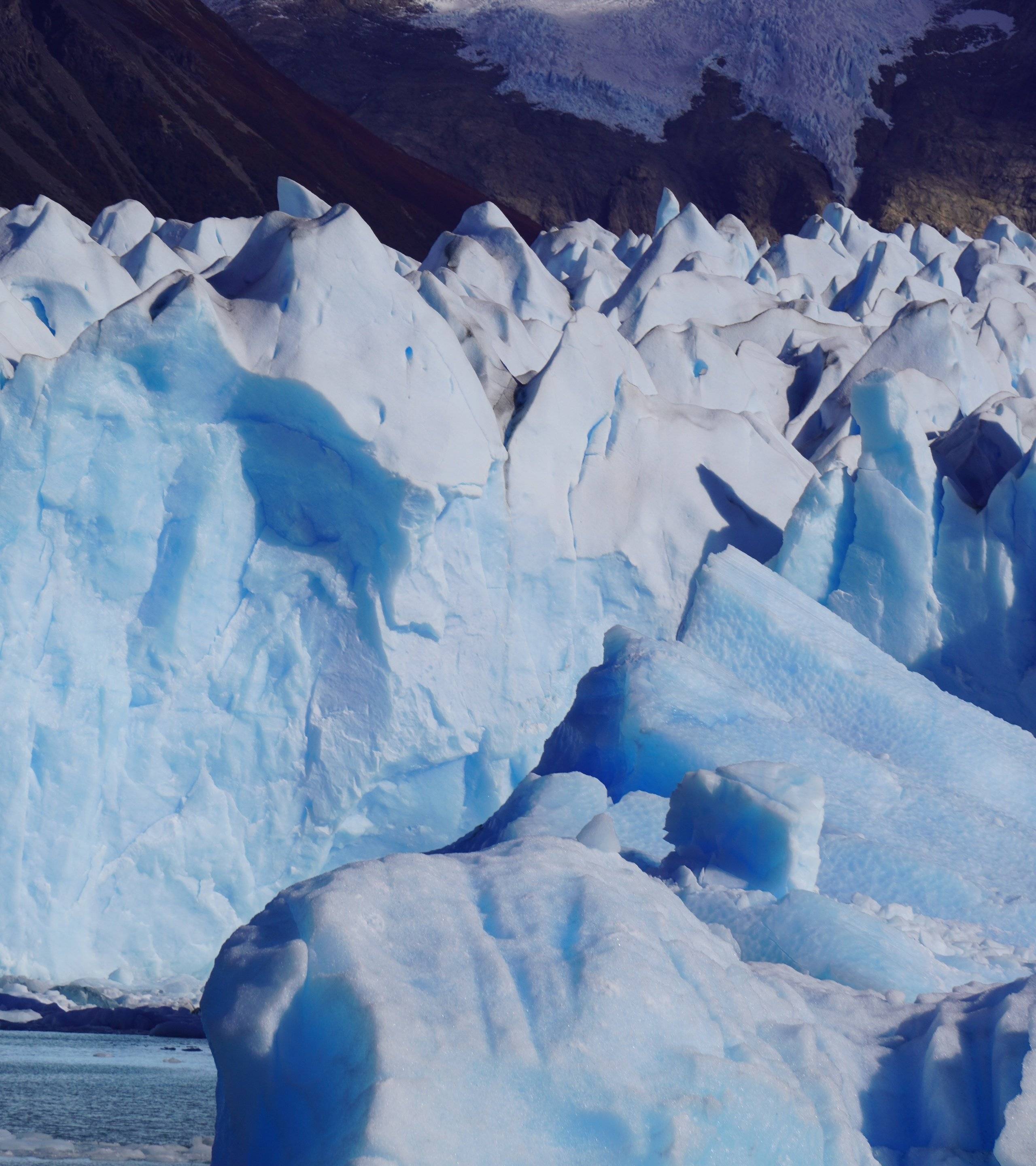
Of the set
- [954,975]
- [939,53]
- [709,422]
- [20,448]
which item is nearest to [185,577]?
[20,448]

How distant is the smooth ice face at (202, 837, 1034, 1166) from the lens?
100 inches

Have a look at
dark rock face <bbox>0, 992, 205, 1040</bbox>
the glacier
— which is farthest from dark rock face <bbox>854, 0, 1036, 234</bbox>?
dark rock face <bbox>0, 992, 205, 1040</bbox>

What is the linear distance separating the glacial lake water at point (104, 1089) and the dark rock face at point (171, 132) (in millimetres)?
25997

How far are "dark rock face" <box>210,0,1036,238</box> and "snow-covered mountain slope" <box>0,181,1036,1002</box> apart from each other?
26.1 m

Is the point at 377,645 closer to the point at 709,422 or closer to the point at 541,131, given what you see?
the point at 709,422

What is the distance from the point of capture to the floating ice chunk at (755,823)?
454 centimetres

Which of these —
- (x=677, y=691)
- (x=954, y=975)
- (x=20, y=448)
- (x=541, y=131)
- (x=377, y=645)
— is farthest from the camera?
(x=541, y=131)

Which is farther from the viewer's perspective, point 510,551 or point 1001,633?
point 1001,633

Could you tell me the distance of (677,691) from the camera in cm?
607

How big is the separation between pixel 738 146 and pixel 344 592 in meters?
31.0

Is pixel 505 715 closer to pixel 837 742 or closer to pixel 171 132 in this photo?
pixel 837 742

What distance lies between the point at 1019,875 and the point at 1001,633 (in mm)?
4413

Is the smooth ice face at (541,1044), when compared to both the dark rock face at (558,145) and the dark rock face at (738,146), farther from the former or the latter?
the dark rock face at (558,145)

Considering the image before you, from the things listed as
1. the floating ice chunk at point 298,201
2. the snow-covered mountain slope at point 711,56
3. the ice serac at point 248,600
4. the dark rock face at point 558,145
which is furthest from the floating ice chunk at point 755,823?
the snow-covered mountain slope at point 711,56
